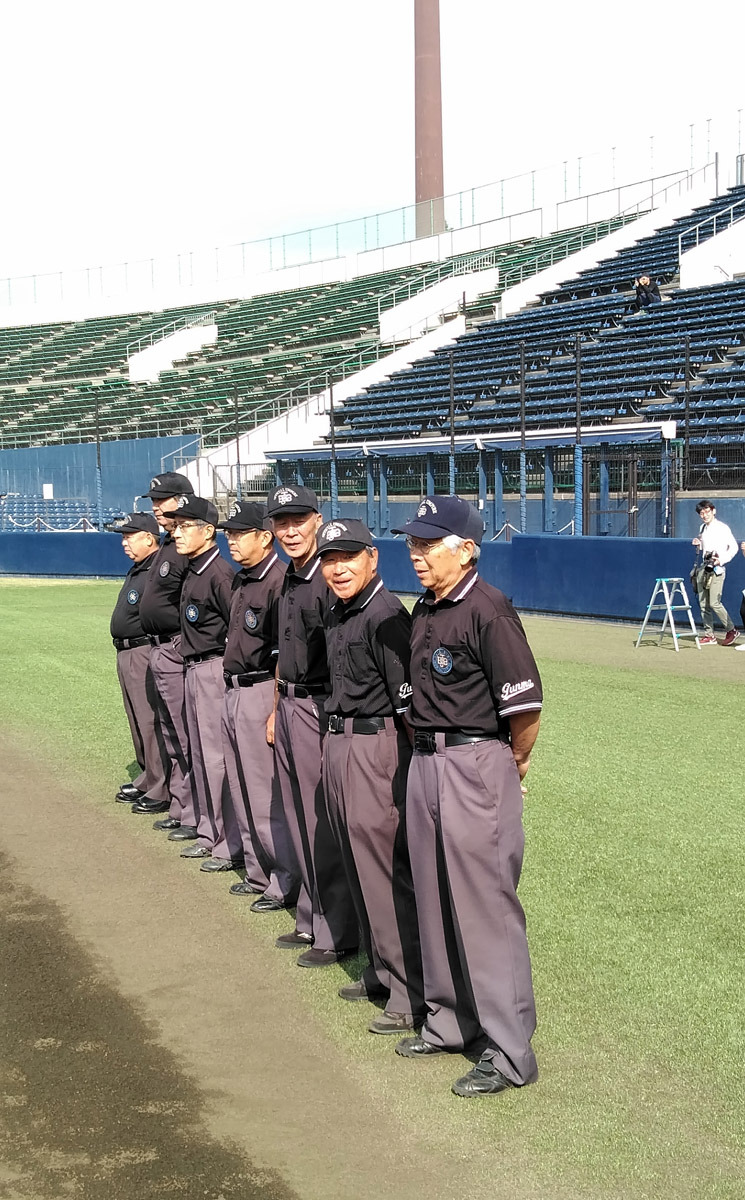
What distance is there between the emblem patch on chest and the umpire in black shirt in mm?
397

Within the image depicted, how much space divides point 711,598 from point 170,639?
10735mm

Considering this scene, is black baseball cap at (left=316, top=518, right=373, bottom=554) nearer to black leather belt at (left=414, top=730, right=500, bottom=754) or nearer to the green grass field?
black leather belt at (left=414, top=730, right=500, bottom=754)

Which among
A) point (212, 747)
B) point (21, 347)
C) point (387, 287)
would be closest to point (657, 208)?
point (387, 287)

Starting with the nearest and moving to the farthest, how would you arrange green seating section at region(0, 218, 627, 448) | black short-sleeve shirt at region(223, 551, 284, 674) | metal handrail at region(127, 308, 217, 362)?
black short-sleeve shirt at region(223, 551, 284, 674) < green seating section at region(0, 218, 627, 448) < metal handrail at region(127, 308, 217, 362)

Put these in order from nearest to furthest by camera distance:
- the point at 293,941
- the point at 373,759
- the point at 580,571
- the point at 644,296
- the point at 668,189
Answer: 1. the point at 373,759
2. the point at 293,941
3. the point at 580,571
4. the point at 644,296
5. the point at 668,189

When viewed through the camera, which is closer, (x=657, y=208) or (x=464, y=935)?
(x=464, y=935)

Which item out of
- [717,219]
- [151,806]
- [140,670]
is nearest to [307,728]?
[140,670]

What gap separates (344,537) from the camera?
5.03 m

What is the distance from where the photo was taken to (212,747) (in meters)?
7.45

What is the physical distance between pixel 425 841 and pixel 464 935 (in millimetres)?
370

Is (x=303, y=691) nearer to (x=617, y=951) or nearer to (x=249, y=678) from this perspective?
(x=249, y=678)

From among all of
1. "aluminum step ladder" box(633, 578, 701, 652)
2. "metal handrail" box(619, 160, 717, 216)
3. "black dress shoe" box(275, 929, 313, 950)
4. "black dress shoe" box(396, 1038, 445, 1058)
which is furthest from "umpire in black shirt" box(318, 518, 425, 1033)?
"metal handrail" box(619, 160, 717, 216)

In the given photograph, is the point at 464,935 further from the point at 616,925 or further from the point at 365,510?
the point at 365,510

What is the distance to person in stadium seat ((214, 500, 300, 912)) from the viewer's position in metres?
6.64
